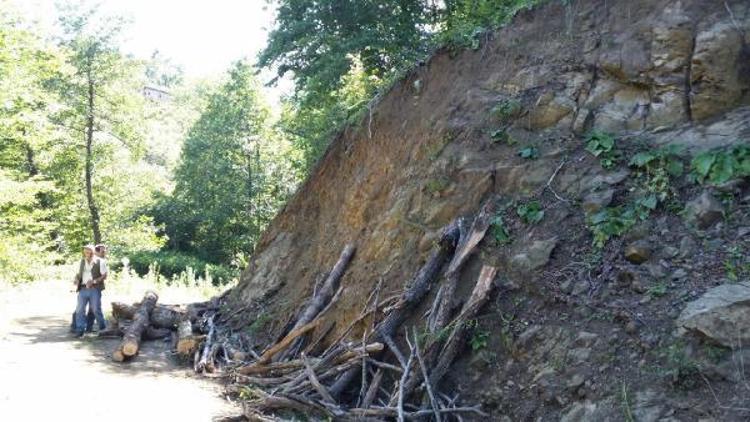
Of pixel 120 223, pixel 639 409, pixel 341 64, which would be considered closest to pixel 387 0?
pixel 341 64

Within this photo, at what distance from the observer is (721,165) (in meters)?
5.82

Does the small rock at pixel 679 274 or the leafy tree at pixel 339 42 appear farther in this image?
the leafy tree at pixel 339 42

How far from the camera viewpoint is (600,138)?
6926 mm

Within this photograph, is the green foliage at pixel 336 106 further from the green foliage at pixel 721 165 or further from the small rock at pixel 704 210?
the small rock at pixel 704 210

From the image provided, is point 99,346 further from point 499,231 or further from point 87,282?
point 499,231

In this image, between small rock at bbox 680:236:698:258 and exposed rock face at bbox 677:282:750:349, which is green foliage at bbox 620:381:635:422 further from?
small rock at bbox 680:236:698:258

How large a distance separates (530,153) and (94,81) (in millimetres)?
20686

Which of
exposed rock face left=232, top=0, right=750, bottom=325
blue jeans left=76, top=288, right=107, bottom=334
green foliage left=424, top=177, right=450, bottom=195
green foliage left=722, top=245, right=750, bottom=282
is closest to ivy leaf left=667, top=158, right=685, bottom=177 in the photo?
exposed rock face left=232, top=0, right=750, bottom=325

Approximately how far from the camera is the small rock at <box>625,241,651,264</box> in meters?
5.59

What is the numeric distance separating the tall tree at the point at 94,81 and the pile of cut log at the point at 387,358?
18400 millimetres

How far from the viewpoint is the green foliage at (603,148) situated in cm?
665

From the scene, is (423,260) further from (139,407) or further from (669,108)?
(139,407)

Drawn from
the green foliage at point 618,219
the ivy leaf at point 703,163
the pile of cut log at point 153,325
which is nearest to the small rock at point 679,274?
the green foliage at point 618,219

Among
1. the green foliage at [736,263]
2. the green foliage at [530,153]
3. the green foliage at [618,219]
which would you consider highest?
the green foliage at [530,153]
